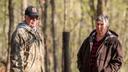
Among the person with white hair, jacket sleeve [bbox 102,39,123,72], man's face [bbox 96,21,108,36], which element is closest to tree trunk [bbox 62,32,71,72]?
the person with white hair

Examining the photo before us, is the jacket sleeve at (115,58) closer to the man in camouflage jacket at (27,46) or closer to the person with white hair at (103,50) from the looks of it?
the person with white hair at (103,50)

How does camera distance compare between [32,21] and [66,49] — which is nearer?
[32,21]

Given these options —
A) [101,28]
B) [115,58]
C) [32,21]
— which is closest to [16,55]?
[32,21]

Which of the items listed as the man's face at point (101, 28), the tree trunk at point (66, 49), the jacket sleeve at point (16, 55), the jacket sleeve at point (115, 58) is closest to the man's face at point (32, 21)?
the jacket sleeve at point (16, 55)

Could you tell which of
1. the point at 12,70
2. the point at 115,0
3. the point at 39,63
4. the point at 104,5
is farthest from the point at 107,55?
the point at 115,0

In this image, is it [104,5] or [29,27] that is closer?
[29,27]

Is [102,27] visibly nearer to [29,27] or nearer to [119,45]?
[119,45]

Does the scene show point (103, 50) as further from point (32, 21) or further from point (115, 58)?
point (32, 21)

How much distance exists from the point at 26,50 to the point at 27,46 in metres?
0.06

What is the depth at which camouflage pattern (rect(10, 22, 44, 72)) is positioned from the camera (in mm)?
6766

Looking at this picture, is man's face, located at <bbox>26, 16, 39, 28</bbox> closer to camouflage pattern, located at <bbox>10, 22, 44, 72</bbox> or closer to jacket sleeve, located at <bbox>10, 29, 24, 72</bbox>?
camouflage pattern, located at <bbox>10, 22, 44, 72</bbox>

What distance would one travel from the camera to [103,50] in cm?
743

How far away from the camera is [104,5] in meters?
12.6

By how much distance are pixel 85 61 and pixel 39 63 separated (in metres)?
0.91
